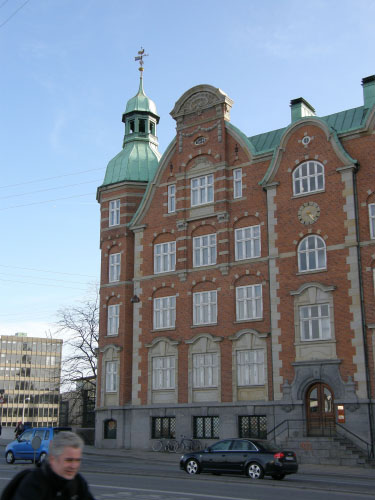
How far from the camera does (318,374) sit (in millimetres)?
31391

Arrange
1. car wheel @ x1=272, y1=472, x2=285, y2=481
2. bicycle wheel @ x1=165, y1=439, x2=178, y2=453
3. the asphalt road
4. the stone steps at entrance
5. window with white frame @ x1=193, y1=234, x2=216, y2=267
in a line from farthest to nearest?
window with white frame @ x1=193, y1=234, x2=216, y2=267
bicycle wheel @ x1=165, y1=439, x2=178, y2=453
the stone steps at entrance
car wheel @ x1=272, y1=472, x2=285, y2=481
the asphalt road

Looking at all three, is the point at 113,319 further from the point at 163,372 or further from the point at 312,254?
the point at 312,254

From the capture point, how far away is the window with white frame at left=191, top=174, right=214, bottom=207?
125ft

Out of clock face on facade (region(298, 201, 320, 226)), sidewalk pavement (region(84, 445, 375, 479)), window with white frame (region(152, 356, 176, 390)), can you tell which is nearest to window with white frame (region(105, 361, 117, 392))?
window with white frame (region(152, 356, 176, 390))

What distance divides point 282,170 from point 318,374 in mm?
11430

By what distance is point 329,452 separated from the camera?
28469 millimetres

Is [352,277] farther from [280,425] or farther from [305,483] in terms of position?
[305,483]

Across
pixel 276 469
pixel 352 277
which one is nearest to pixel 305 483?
pixel 276 469

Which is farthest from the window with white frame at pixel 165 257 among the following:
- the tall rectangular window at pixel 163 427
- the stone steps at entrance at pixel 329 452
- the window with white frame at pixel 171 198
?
the stone steps at entrance at pixel 329 452

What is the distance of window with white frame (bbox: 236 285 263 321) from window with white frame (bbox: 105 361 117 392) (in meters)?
9.53

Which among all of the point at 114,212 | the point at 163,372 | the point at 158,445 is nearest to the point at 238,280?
the point at 163,372

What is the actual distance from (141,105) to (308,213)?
18134mm

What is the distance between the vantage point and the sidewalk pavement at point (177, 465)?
80.5ft

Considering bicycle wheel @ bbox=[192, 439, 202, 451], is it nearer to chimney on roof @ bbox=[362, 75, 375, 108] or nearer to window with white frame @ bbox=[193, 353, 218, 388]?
window with white frame @ bbox=[193, 353, 218, 388]
